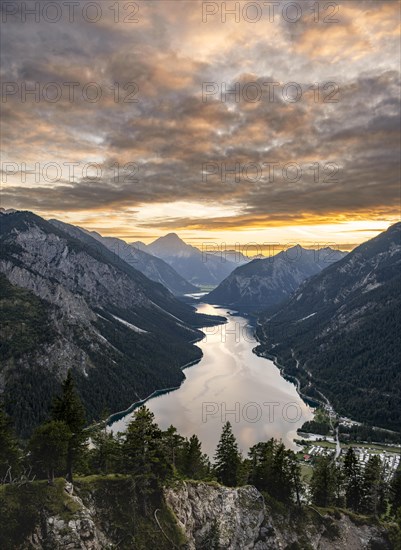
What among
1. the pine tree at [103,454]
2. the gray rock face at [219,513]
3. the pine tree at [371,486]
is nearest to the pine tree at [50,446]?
the pine tree at [103,454]

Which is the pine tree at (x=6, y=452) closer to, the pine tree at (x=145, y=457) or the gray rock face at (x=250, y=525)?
the pine tree at (x=145, y=457)

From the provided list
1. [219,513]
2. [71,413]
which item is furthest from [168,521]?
[71,413]

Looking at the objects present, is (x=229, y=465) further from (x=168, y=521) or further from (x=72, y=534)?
(x=72, y=534)

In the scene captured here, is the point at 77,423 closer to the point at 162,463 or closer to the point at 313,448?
the point at 162,463

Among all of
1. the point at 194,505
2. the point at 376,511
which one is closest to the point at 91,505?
the point at 194,505

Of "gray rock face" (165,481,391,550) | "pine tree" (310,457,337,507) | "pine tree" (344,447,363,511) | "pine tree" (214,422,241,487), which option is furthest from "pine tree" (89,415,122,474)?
"pine tree" (344,447,363,511)

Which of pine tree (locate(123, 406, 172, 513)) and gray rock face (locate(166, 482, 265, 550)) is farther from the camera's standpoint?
gray rock face (locate(166, 482, 265, 550))

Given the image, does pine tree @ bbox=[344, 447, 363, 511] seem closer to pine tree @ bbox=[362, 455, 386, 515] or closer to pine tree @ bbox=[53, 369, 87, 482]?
pine tree @ bbox=[362, 455, 386, 515]

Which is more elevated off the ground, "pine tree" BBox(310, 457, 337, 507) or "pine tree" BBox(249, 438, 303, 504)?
"pine tree" BBox(249, 438, 303, 504)
